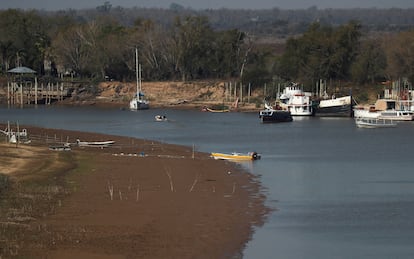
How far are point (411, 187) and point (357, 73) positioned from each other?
77480mm

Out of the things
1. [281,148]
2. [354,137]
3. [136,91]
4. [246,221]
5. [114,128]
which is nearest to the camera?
[246,221]

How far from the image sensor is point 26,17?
161875 mm

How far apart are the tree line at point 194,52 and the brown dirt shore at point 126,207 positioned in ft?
218

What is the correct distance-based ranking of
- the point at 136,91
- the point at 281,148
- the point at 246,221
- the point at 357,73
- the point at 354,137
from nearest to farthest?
1. the point at 246,221
2. the point at 281,148
3. the point at 354,137
4. the point at 357,73
5. the point at 136,91

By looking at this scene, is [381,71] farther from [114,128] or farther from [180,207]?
[180,207]

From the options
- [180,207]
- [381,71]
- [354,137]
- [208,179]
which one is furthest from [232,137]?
Answer: [381,71]

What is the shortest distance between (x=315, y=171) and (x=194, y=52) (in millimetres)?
86360

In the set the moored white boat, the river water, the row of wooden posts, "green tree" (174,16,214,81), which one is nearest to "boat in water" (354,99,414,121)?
the moored white boat

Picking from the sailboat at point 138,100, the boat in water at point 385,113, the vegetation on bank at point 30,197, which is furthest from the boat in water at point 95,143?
the sailboat at point 138,100

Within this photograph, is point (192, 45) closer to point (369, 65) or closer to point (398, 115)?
point (369, 65)

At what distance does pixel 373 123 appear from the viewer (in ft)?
310

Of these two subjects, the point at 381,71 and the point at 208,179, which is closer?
the point at 208,179

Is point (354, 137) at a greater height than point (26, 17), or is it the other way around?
point (26, 17)

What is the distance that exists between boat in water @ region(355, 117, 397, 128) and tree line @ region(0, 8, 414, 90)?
21.5m
